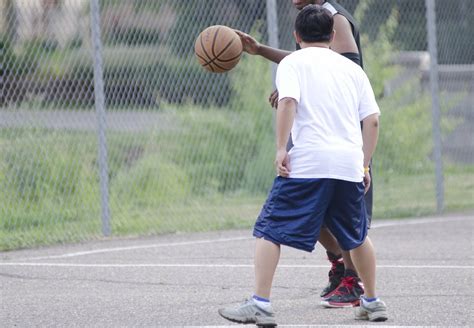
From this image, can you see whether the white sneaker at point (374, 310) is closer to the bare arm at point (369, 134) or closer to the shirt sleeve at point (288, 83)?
the bare arm at point (369, 134)

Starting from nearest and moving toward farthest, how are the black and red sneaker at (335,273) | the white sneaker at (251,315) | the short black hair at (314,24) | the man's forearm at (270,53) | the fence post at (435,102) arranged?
1. the white sneaker at (251,315)
2. the short black hair at (314,24)
3. the man's forearm at (270,53)
4. the black and red sneaker at (335,273)
5. the fence post at (435,102)

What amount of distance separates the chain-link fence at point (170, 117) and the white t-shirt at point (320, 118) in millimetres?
4491

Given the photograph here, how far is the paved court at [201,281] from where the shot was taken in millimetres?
5875

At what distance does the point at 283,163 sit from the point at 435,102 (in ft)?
22.4

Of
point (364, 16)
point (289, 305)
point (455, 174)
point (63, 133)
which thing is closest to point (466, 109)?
point (455, 174)

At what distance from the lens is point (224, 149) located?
37.9 feet

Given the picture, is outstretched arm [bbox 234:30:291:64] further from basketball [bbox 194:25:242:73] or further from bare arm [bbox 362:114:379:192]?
bare arm [bbox 362:114:379:192]

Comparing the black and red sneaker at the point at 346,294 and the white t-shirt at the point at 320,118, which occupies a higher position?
the white t-shirt at the point at 320,118

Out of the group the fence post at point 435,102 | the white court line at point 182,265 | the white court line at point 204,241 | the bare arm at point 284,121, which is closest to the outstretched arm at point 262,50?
the bare arm at point 284,121

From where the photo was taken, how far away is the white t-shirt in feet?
17.5

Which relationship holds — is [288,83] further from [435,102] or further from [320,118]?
[435,102]

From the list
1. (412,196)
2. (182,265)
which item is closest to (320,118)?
(182,265)

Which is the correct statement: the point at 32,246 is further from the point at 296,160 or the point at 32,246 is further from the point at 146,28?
the point at 296,160

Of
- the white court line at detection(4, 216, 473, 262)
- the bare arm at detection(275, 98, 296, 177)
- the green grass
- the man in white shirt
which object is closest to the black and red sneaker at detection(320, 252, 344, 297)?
the man in white shirt
